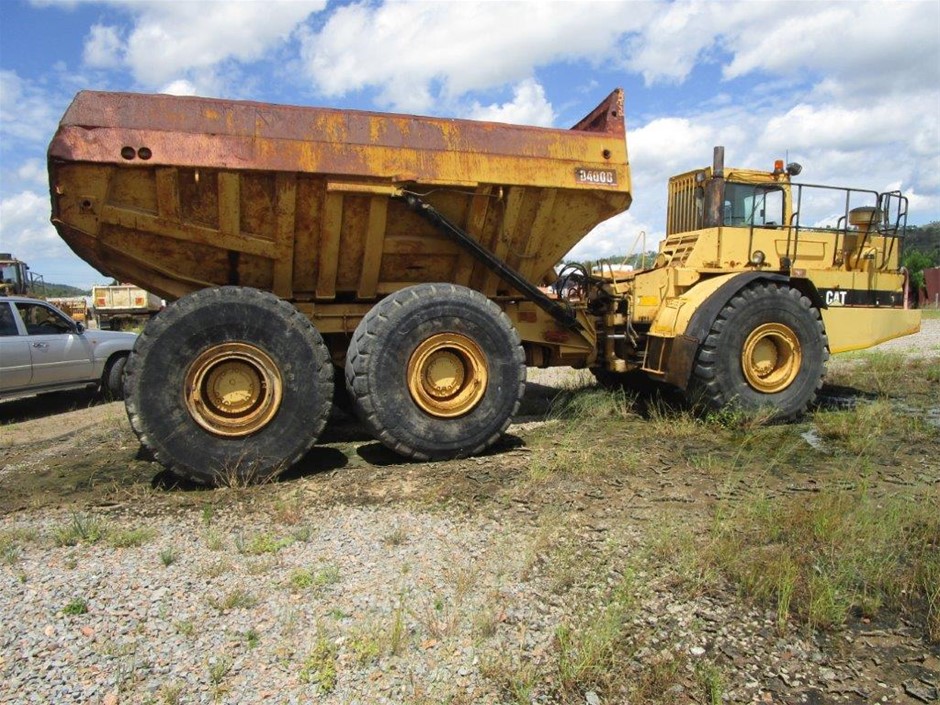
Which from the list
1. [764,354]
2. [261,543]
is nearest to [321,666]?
[261,543]

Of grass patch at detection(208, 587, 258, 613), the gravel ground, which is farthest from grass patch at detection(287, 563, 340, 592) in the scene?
grass patch at detection(208, 587, 258, 613)

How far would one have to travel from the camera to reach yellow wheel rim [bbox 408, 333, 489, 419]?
5539 millimetres

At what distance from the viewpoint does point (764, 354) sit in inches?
269

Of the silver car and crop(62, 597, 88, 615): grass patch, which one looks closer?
crop(62, 597, 88, 615): grass patch

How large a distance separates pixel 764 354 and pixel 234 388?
506 centimetres

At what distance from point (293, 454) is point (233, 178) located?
217 centimetres

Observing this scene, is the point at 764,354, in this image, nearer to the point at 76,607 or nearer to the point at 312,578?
the point at 312,578

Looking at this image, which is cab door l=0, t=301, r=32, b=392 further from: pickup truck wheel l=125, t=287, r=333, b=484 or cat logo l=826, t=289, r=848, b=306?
cat logo l=826, t=289, r=848, b=306

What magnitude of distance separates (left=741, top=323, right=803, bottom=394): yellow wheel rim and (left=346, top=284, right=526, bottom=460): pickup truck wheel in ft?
8.36

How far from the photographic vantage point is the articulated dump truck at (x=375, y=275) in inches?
196

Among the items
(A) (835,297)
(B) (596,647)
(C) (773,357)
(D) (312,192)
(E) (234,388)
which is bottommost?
(B) (596,647)

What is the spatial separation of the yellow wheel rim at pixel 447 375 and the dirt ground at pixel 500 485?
0.48m

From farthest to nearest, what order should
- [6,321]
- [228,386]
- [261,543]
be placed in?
[6,321]
[228,386]
[261,543]

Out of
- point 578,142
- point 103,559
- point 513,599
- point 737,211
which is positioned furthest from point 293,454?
point 737,211
